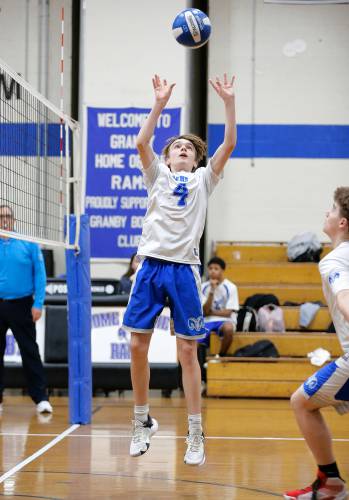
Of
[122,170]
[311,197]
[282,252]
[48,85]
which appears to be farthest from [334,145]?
[48,85]

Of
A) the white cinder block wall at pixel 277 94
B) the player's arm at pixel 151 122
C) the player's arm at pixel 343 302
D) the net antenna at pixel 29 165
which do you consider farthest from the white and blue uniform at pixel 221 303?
the player's arm at pixel 343 302

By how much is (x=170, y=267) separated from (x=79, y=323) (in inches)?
101

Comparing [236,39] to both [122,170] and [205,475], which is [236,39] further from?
[205,475]

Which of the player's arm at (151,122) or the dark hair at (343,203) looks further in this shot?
the player's arm at (151,122)

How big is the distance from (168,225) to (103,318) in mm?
4958

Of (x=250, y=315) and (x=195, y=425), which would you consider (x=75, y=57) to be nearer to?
(x=250, y=315)

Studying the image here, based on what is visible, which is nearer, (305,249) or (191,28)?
(191,28)

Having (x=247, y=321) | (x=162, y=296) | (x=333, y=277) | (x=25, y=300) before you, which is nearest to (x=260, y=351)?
(x=247, y=321)

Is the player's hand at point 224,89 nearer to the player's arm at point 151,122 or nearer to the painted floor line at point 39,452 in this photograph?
the player's arm at point 151,122

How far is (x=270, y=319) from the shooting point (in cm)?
1023

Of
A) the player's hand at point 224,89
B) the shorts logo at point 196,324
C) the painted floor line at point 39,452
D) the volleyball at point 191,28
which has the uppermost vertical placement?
the volleyball at point 191,28

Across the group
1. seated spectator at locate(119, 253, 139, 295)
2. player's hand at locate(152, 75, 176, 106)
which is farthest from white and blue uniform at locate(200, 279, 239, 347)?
player's hand at locate(152, 75, 176, 106)

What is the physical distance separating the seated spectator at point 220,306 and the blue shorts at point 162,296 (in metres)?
4.89

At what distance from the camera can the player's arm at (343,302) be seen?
3578 mm
